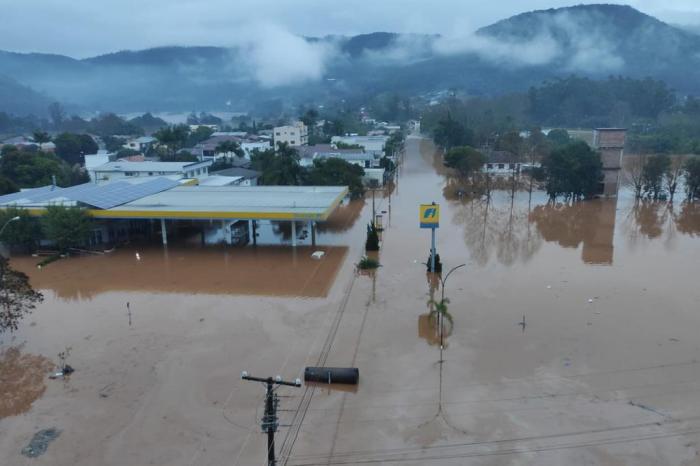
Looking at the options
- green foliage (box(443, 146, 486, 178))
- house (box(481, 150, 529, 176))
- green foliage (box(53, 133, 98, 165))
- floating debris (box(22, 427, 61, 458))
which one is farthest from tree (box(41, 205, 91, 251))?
green foliage (box(53, 133, 98, 165))

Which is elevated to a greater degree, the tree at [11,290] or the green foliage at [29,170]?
the green foliage at [29,170]

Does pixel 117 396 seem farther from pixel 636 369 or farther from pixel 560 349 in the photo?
pixel 636 369

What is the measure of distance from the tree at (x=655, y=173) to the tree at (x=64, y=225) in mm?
34160

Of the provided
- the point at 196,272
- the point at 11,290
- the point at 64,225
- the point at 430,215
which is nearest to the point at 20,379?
the point at 11,290

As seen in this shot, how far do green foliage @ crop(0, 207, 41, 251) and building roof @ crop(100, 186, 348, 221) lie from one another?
2.77m

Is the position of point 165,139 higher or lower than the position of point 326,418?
higher

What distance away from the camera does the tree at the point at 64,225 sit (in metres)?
23.8

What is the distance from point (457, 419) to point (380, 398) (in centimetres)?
181

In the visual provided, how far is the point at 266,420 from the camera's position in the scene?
754 cm

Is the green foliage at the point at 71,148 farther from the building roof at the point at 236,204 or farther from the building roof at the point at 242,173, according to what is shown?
the building roof at the point at 236,204

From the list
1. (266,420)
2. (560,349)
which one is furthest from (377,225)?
(266,420)

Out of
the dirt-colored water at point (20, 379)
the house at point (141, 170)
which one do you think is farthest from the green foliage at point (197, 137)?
the dirt-colored water at point (20, 379)

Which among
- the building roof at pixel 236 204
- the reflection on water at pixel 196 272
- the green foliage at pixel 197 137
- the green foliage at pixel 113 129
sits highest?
the green foliage at pixel 113 129

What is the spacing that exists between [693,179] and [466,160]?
50.2 ft
